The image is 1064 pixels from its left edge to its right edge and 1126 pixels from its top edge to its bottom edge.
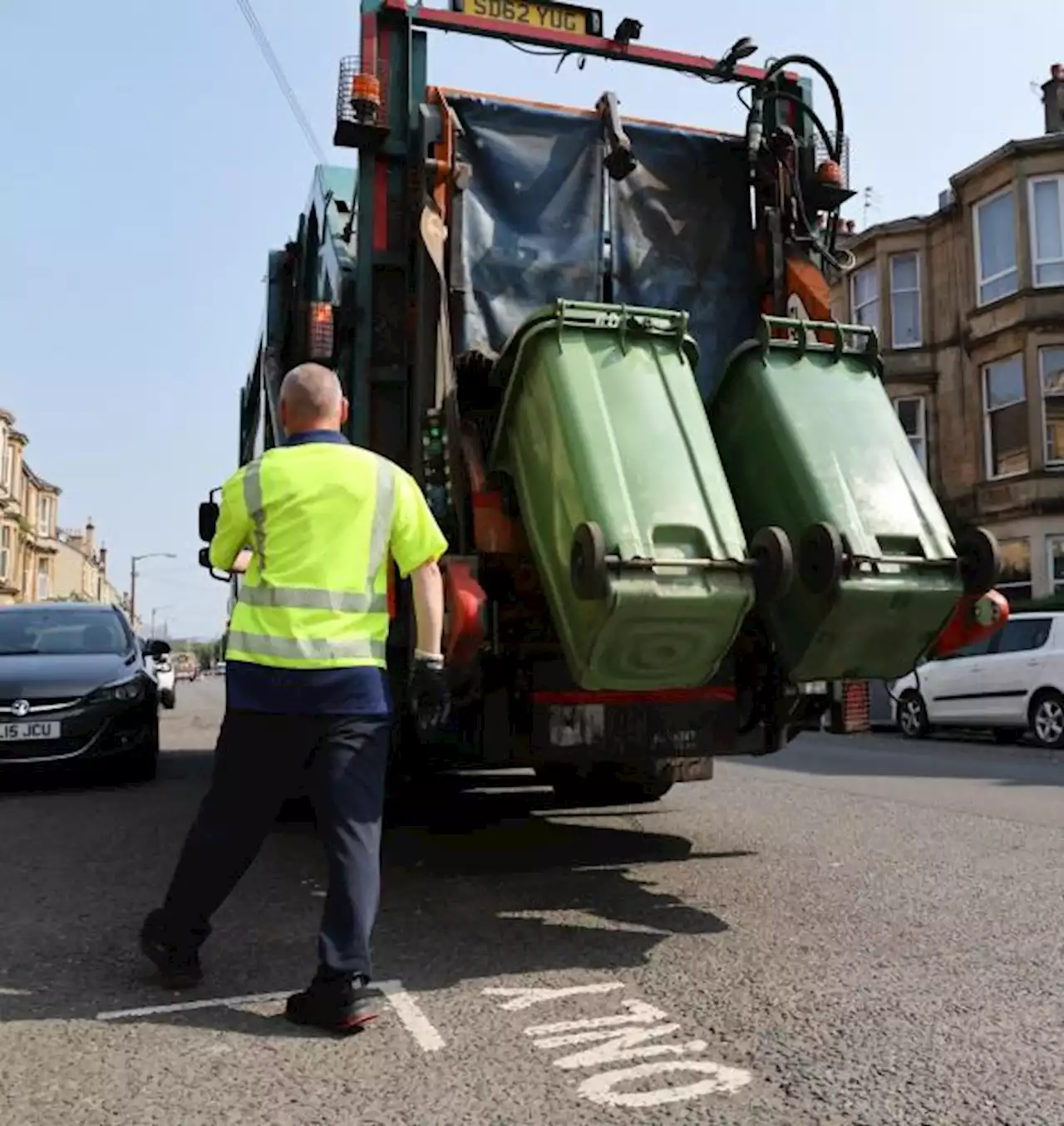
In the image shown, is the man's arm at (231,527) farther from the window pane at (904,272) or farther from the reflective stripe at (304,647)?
the window pane at (904,272)

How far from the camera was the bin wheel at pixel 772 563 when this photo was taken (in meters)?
3.89

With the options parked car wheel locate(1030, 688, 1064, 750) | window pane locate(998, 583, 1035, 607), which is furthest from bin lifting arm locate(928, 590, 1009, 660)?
window pane locate(998, 583, 1035, 607)

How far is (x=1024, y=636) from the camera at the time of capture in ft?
46.6

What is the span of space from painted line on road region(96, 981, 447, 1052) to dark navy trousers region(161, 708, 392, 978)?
203 millimetres

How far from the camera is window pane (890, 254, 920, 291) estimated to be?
82.6 feet

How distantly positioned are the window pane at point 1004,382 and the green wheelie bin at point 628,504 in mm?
20070

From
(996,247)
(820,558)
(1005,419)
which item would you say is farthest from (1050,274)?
(820,558)

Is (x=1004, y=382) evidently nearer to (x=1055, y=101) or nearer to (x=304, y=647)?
(x=1055, y=101)

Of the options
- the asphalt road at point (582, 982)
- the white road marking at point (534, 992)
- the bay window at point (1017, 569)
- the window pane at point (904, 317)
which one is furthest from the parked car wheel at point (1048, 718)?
the window pane at point (904, 317)

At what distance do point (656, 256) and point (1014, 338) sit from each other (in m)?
18.6

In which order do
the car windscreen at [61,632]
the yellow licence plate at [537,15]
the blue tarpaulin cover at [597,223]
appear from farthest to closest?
the car windscreen at [61,632]
the yellow licence plate at [537,15]
the blue tarpaulin cover at [597,223]

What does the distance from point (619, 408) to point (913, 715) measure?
12.9 meters

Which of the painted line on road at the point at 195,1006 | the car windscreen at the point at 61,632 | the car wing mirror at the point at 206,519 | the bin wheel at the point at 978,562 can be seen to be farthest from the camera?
the car windscreen at the point at 61,632

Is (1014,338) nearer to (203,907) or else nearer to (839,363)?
(839,363)
